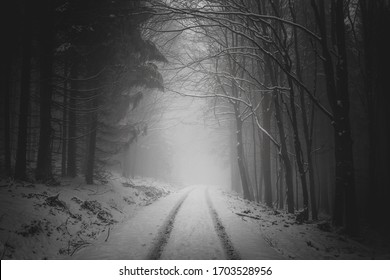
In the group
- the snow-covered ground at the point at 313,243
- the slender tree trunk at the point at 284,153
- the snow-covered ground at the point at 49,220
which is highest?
the slender tree trunk at the point at 284,153

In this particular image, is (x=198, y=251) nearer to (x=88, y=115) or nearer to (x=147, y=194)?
(x=88, y=115)

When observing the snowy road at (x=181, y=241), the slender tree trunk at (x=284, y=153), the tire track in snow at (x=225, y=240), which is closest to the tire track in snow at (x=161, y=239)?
the snowy road at (x=181, y=241)

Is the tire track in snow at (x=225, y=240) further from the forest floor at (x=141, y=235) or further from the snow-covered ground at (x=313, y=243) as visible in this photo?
the snow-covered ground at (x=313, y=243)

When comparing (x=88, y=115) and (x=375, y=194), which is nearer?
(x=375, y=194)

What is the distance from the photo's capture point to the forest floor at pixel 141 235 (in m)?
6.10

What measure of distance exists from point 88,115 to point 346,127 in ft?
45.0

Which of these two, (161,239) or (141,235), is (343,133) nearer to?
(161,239)

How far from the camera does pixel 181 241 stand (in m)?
7.24

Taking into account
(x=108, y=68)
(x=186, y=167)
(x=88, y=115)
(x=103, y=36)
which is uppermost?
(x=103, y=36)

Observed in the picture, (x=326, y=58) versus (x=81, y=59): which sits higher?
(x=81, y=59)

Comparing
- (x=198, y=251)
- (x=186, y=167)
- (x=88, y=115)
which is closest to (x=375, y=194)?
(x=198, y=251)

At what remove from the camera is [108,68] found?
12516 millimetres

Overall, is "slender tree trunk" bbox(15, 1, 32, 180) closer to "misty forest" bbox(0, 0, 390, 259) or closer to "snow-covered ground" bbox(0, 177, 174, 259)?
"misty forest" bbox(0, 0, 390, 259)
